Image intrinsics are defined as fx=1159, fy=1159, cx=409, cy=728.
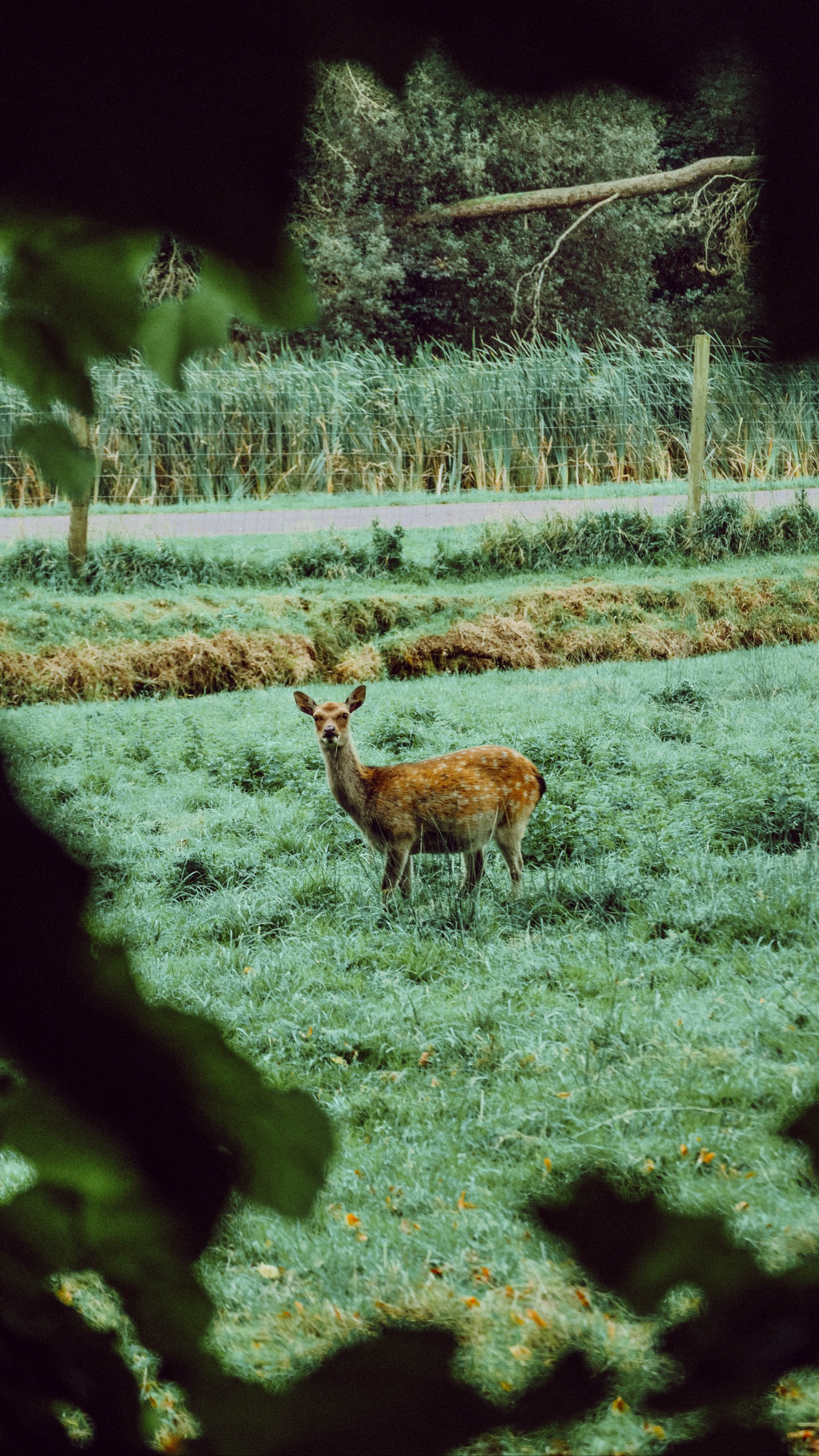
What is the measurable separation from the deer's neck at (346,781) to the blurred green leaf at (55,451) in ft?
7.70

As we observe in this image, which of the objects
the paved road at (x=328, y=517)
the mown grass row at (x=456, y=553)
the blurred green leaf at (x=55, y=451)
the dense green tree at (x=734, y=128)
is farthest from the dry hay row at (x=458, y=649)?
the dense green tree at (x=734, y=128)

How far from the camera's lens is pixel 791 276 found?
0.26 metres

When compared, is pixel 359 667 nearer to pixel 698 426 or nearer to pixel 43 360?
pixel 698 426

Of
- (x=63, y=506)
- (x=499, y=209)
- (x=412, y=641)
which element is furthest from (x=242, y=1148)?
(x=63, y=506)

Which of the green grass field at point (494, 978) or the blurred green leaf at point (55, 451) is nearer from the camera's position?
the blurred green leaf at point (55, 451)

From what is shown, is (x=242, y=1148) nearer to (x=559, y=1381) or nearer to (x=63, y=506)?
(x=559, y=1381)

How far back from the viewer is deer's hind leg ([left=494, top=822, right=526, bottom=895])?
2.90 meters

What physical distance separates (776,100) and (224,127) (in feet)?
0.61

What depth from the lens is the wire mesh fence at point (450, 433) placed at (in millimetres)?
6238

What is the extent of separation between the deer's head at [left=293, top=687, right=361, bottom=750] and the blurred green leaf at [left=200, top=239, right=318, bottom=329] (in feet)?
7.87

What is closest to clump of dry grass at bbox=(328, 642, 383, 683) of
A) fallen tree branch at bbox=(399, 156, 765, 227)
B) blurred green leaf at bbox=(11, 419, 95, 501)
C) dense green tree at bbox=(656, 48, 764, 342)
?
fallen tree branch at bbox=(399, 156, 765, 227)

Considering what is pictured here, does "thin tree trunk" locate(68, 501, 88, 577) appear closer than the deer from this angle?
No

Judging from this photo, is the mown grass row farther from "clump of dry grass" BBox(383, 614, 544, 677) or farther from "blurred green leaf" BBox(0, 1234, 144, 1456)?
"blurred green leaf" BBox(0, 1234, 144, 1456)

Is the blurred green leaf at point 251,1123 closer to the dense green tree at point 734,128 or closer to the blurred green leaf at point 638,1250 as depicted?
the blurred green leaf at point 638,1250
